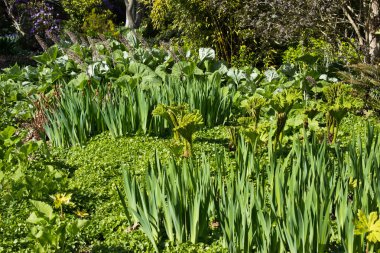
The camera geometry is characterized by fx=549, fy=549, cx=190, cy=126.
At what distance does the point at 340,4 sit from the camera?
6.39m

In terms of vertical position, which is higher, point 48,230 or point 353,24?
point 353,24

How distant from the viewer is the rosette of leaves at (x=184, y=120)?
3.85 meters

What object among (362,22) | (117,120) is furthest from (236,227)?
(362,22)

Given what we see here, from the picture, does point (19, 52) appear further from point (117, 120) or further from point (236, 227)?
point (236, 227)

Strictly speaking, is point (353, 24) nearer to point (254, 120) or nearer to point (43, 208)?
point (254, 120)

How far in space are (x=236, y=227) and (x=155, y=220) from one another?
51cm

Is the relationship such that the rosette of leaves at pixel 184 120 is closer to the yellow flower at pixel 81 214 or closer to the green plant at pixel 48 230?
the yellow flower at pixel 81 214

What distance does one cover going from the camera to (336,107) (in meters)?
4.17

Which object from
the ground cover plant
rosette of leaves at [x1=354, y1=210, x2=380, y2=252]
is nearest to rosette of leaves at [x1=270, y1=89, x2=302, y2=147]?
the ground cover plant

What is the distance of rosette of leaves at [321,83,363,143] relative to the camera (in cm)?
420

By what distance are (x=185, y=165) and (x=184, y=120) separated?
3.58 feet

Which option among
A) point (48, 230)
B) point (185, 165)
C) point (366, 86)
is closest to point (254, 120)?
point (185, 165)

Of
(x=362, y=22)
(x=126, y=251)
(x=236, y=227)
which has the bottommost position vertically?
(x=126, y=251)

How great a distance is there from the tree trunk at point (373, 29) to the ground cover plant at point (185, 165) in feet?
1.06
